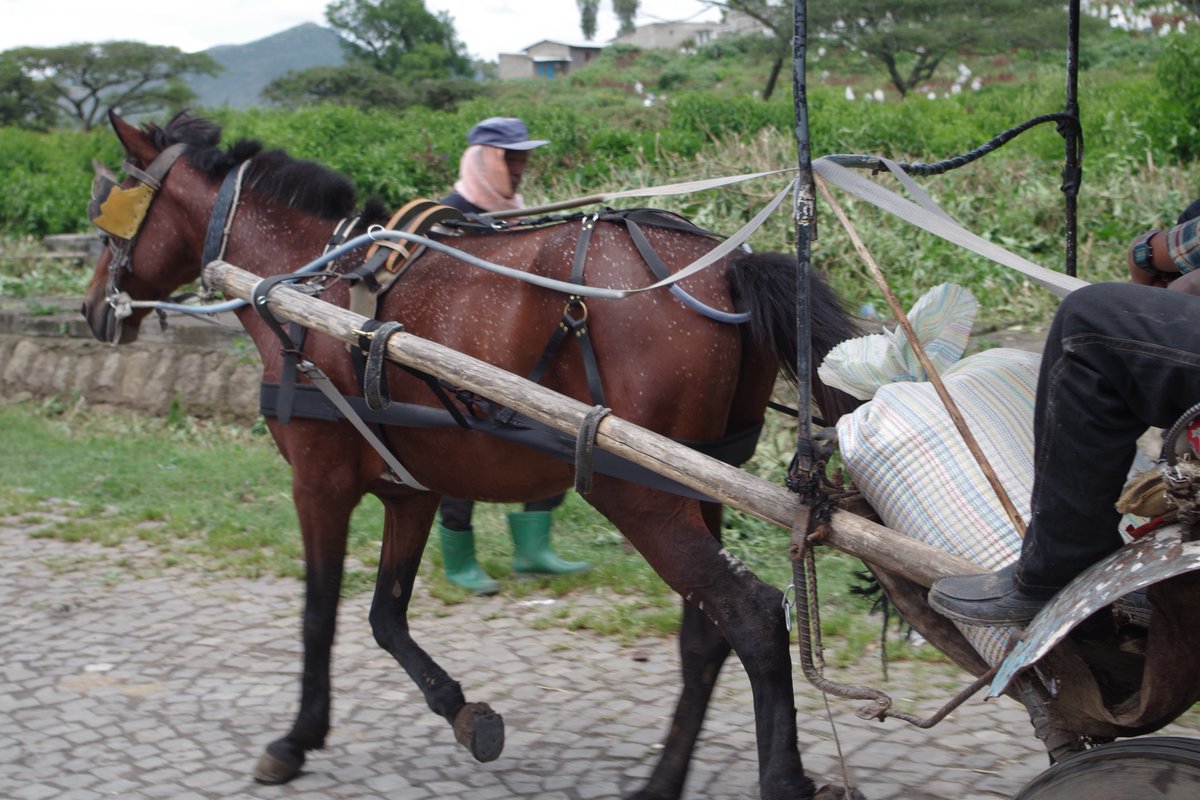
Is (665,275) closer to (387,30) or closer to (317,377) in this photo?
(317,377)

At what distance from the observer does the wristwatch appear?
114 inches

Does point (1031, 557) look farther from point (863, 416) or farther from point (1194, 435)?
point (863, 416)

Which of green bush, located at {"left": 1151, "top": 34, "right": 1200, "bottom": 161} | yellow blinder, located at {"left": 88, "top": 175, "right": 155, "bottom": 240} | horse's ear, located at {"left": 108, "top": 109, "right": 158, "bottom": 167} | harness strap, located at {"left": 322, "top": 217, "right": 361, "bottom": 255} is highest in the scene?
green bush, located at {"left": 1151, "top": 34, "right": 1200, "bottom": 161}

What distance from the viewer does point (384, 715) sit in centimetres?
429

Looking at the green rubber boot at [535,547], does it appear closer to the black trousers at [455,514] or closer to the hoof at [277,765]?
the black trousers at [455,514]

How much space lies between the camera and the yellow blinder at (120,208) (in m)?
4.23

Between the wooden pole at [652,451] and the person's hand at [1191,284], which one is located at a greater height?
the person's hand at [1191,284]

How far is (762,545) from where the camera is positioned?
5641 mm

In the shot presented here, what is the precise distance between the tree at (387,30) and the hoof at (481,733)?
5912cm

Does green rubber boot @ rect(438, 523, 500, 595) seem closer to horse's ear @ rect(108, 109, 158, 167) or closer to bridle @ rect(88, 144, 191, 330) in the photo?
bridle @ rect(88, 144, 191, 330)

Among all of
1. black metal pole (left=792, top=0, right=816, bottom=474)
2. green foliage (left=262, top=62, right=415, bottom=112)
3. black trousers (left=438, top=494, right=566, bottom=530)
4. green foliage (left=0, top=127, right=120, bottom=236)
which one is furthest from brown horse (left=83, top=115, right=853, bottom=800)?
green foliage (left=262, top=62, right=415, bottom=112)

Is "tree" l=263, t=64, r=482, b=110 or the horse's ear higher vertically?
"tree" l=263, t=64, r=482, b=110

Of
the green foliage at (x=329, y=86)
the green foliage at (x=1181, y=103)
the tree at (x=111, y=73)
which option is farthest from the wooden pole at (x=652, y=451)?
the tree at (x=111, y=73)

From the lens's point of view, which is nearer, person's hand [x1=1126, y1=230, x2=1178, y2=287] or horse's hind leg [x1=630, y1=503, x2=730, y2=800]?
person's hand [x1=1126, y1=230, x2=1178, y2=287]
